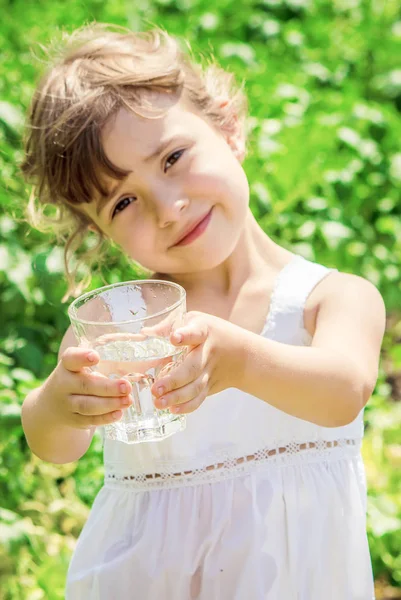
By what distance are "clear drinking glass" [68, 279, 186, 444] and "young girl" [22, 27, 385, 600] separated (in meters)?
0.32

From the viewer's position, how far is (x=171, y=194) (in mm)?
2182

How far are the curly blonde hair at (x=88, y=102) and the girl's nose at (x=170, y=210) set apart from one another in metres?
0.12

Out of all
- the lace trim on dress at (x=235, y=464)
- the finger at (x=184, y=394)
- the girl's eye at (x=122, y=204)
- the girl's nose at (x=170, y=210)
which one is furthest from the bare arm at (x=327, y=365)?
the girl's eye at (x=122, y=204)

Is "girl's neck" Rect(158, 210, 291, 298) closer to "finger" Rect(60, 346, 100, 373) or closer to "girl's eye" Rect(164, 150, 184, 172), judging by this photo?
"girl's eye" Rect(164, 150, 184, 172)

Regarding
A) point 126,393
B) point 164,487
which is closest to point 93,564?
point 164,487

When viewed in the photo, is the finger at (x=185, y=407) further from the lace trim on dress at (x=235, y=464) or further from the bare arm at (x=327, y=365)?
the lace trim on dress at (x=235, y=464)

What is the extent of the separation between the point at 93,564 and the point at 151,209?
0.83 metres

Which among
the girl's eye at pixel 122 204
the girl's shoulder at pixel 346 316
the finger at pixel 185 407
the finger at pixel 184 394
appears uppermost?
the finger at pixel 184 394

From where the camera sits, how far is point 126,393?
1.66 meters

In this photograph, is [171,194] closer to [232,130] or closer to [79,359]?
[232,130]

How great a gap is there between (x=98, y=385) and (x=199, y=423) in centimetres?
62

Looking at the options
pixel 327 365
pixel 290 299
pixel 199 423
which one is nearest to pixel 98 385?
pixel 327 365

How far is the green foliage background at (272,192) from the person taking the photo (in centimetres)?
310

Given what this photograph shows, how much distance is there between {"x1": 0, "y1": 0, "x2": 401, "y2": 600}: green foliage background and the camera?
3.10 meters
